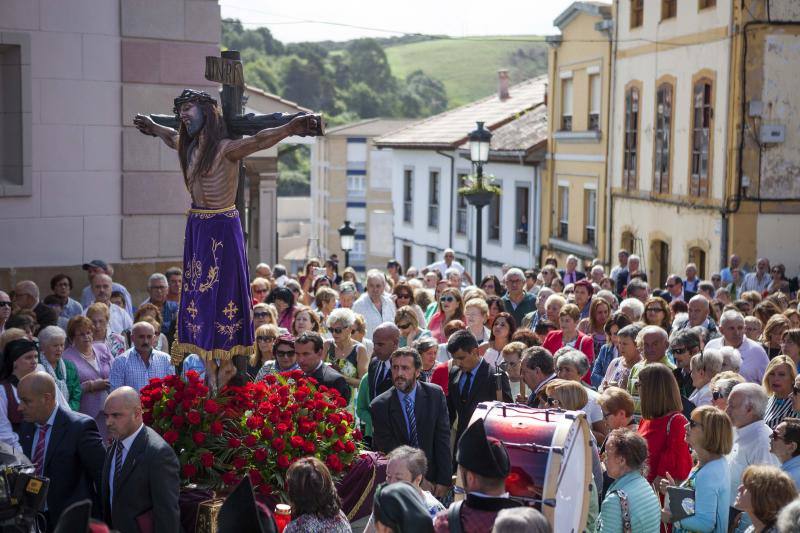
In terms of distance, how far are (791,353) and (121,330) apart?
642 centimetres

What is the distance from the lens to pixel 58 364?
28.3 ft

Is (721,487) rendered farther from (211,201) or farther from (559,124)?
(559,124)

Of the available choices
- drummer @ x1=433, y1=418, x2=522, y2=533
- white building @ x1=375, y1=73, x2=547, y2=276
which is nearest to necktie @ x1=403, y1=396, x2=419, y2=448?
drummer @ x1=433, y1=418, x2=522, y2=533

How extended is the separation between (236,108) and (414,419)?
2.43 metres

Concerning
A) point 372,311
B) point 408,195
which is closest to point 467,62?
point 408,195

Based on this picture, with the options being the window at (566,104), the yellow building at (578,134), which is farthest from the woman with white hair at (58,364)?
the window at (566,104)

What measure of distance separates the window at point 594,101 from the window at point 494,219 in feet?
20.4

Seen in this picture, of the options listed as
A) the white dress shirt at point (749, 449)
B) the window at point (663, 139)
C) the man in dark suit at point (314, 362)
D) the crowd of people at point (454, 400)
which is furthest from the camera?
the window at point (663, 139)

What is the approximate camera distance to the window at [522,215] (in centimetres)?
3612

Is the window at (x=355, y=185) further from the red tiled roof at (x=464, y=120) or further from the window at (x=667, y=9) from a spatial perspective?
the window at (x=667, y=9)

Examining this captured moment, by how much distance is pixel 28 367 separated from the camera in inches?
297

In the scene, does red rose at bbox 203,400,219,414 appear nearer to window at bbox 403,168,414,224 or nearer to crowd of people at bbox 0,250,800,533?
crowd of people at bbox 0,250,800,533

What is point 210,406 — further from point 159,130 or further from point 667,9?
point 667,9

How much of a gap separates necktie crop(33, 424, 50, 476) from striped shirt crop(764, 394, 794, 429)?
498cm
